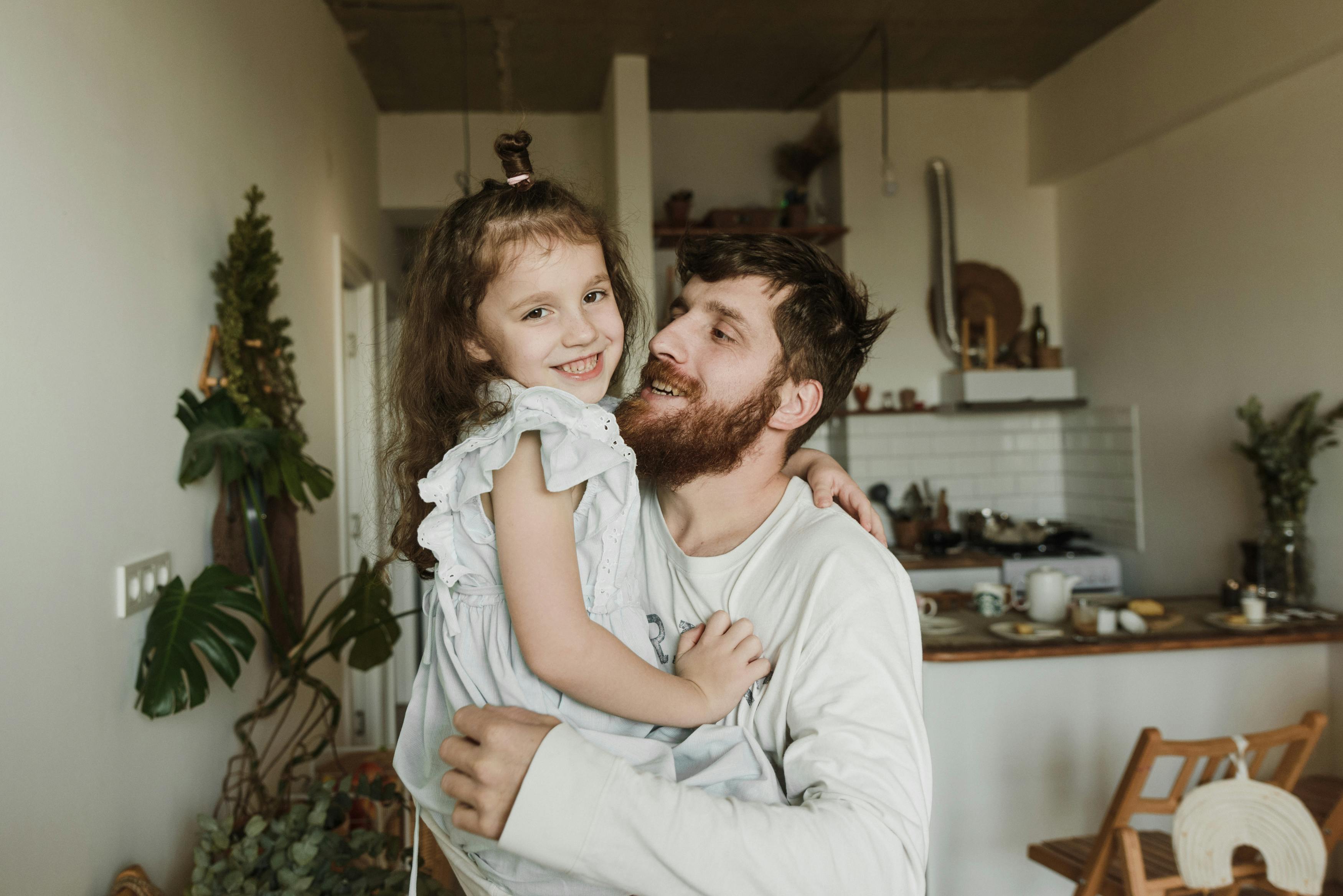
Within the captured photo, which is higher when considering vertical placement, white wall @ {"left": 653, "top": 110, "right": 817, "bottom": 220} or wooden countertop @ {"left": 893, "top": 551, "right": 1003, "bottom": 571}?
white wall @ {"left": 653, "top": 110, "right": 817, "bottom": 220}

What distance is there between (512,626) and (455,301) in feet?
1.35

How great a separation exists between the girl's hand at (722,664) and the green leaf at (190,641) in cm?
115

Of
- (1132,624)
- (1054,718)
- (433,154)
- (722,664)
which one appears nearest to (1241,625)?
(1132,624)

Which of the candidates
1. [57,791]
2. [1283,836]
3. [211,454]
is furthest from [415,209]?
[1283,836]

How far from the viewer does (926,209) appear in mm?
5320

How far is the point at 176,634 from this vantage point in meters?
1.95

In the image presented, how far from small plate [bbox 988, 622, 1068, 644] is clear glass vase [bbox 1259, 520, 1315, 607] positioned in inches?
35.1

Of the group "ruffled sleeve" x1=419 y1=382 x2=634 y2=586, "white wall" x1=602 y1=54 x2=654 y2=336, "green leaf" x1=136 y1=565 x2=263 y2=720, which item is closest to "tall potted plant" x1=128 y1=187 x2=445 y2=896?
"green leaf" x1=136 y1=565 x2=263 y2=720

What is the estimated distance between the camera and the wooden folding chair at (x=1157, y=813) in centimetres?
229

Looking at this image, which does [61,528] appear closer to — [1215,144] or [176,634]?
[176,634]

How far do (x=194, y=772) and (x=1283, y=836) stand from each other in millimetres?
2396

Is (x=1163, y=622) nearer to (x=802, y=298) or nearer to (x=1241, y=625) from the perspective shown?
(x=1241, y=625)

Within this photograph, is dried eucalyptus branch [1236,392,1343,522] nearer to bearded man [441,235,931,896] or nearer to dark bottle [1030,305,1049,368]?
dark bottle [1030,305,1049,368]

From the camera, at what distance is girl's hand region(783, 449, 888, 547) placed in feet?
4.67
